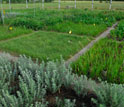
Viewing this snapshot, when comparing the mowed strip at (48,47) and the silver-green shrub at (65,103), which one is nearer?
the silver-green shrub at (65,103)

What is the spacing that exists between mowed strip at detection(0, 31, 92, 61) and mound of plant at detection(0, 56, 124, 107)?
1300 millimetres

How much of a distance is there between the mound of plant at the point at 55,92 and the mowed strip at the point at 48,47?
1.30 metres

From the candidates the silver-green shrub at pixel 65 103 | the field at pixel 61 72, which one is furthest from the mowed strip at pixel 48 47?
the silver-green shrub at pixel 65 103

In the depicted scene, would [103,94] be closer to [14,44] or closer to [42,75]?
[42,75]

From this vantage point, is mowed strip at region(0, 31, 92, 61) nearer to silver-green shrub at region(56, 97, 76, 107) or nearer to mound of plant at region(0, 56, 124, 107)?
mound of plant at region(0, 56, 124, 107)

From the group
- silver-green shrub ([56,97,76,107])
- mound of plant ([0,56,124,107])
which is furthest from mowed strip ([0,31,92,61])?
silver-green shrub ([56,97,76,107])

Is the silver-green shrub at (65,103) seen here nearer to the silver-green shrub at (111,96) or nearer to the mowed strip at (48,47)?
the silver-green shrub at (111,96)

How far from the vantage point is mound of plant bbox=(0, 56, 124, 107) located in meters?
1.73

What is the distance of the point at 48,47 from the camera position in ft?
15.2

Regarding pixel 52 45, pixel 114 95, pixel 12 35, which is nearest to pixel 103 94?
pixel 114 95

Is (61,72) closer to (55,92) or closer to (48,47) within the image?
(55,92)

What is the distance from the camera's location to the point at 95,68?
296 cm

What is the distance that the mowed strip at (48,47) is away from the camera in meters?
4.05

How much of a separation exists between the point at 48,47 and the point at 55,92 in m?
2.49
